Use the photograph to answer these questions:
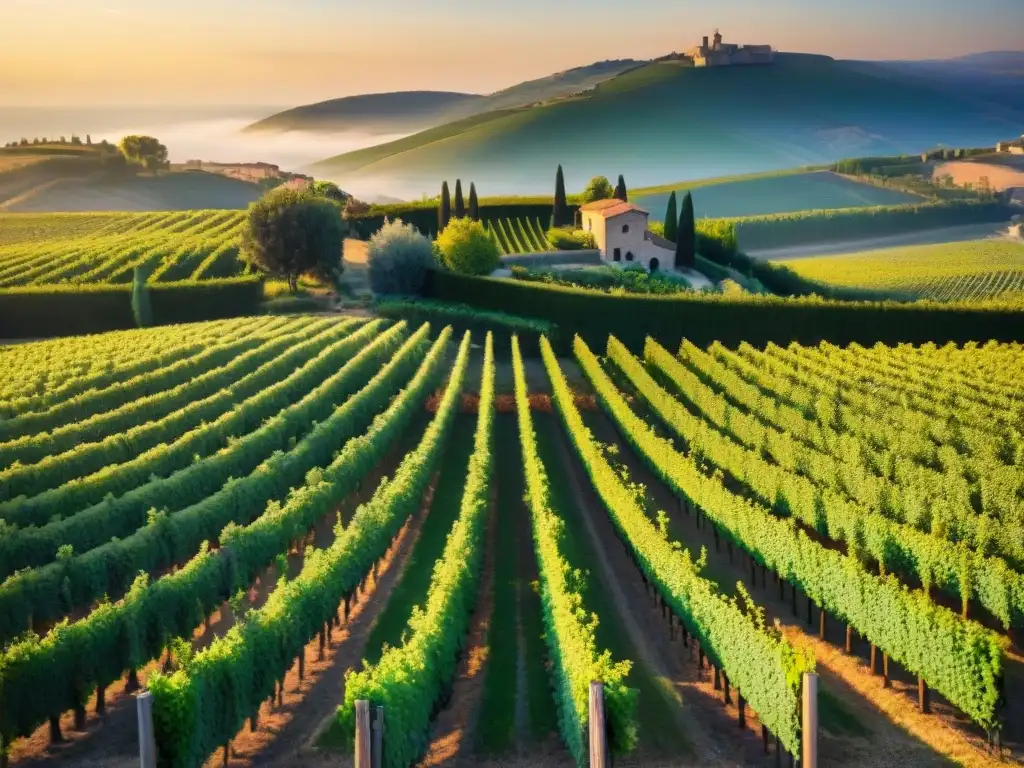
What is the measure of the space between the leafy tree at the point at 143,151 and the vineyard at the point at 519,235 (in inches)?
1528

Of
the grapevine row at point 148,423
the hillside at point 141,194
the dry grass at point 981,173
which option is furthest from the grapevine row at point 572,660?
the dry grass at point 981,173

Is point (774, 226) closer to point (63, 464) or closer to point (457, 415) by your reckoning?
point (457, 415)

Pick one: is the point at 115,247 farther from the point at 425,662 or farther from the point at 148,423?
the point at 425,662

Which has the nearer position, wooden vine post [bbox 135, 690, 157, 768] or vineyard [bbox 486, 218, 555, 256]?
wooden vine post [bbox 135, 690, 157, 768]

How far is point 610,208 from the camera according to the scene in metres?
68.6

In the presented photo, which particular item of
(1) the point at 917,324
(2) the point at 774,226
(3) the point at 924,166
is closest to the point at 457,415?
(1) the point at 917,324

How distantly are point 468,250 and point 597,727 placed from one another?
49.9m

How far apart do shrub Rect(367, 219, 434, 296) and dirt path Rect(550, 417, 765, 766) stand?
35410mm

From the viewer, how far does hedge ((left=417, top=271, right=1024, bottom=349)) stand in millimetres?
44938

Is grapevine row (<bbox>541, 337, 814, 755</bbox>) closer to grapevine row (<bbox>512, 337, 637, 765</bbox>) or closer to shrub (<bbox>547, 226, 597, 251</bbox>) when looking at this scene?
grapevine row (<bbox>512, 337, 637, 765</bbox>)

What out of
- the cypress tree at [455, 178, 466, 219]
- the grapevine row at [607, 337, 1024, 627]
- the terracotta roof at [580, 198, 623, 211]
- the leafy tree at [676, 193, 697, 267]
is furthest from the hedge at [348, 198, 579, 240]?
the grapevine row at [607, 337, 1024, 627]

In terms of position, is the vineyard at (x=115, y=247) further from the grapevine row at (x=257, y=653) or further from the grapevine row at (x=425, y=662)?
the grapevine row at (x=425, y=662)

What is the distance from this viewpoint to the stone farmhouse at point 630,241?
66.8 meters

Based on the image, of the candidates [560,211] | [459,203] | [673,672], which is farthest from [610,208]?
[673,672]
